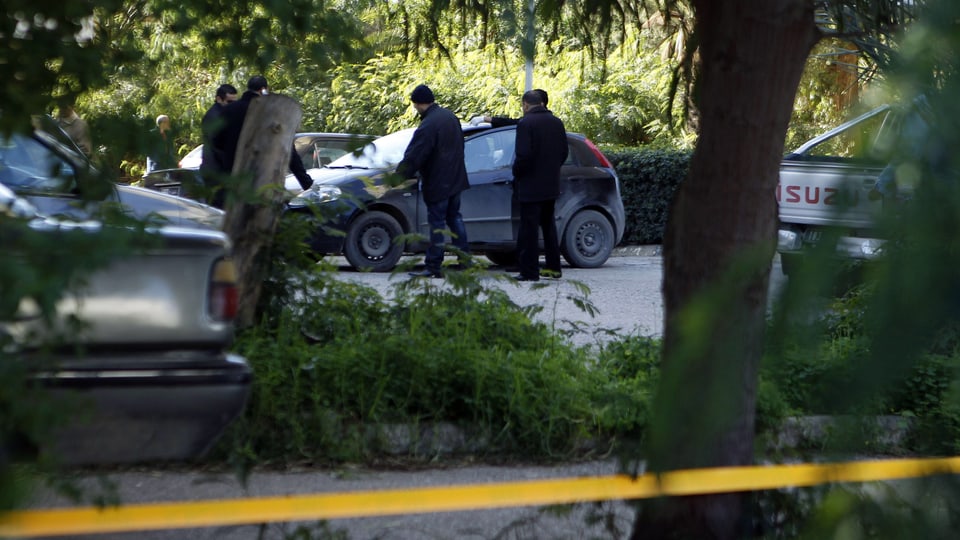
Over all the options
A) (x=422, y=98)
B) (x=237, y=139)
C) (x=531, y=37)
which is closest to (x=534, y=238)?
(x=422, y=98)

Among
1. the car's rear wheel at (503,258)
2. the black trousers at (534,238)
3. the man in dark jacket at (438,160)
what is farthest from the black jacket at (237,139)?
the car's rear wheel at (503,258)

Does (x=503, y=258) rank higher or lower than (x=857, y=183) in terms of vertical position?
lower

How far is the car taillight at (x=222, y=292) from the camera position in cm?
399

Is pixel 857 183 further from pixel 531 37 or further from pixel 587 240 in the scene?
pixel 587 240

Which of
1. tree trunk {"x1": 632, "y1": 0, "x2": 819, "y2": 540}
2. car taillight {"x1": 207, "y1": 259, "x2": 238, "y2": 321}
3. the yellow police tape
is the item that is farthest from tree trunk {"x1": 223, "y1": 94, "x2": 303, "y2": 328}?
the yellow police tape

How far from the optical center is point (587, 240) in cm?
1398

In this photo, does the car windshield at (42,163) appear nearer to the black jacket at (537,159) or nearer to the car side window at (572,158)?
the black jacket at (537,159)


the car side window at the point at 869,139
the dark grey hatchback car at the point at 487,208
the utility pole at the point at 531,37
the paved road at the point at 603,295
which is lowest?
the paved road at the point at 603,295

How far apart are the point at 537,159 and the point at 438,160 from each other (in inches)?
39.0

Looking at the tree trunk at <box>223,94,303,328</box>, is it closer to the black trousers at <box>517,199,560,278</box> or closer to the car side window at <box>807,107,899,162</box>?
the car side window at <box>807,107,899,162</box>

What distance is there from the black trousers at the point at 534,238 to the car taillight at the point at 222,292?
7.28 metres

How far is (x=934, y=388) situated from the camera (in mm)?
1378

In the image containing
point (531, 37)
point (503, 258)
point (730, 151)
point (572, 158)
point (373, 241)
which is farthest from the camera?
point (503, 258)

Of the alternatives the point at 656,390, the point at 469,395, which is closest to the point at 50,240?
the point at 656,390
